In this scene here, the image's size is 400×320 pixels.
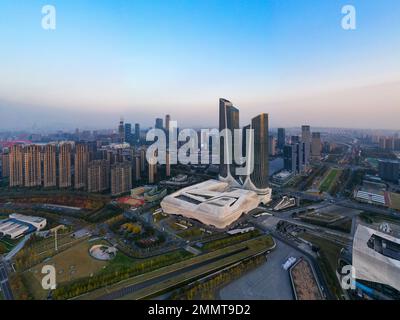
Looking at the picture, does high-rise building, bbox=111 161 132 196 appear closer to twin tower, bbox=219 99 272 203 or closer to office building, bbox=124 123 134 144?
twin tower, bbox=219 99 272 203

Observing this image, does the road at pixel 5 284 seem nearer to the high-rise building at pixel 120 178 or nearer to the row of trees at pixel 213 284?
the row of trees at pixel 213 284

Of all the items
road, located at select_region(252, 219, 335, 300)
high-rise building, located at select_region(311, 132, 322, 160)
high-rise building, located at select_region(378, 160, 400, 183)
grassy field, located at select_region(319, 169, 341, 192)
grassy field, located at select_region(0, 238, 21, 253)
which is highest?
high-rise building, located at select_region(311, 132, 322, 160)

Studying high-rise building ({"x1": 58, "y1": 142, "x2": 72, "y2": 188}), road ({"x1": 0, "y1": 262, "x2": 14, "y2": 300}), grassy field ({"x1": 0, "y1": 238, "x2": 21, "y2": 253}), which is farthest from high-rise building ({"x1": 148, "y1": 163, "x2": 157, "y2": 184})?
road ({"x1": 0, "y1": 262, "x2": 14, "y2": 300})

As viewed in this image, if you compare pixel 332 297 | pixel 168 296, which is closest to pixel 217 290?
pixel 168 296

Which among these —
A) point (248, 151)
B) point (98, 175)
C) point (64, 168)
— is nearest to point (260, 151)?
point (248, 151)

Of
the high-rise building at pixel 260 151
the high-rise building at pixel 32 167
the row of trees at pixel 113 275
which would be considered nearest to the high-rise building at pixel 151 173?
the high-rise building at pixel 260 151

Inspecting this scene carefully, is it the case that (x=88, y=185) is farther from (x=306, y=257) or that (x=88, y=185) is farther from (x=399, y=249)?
(x=399, y=249)
